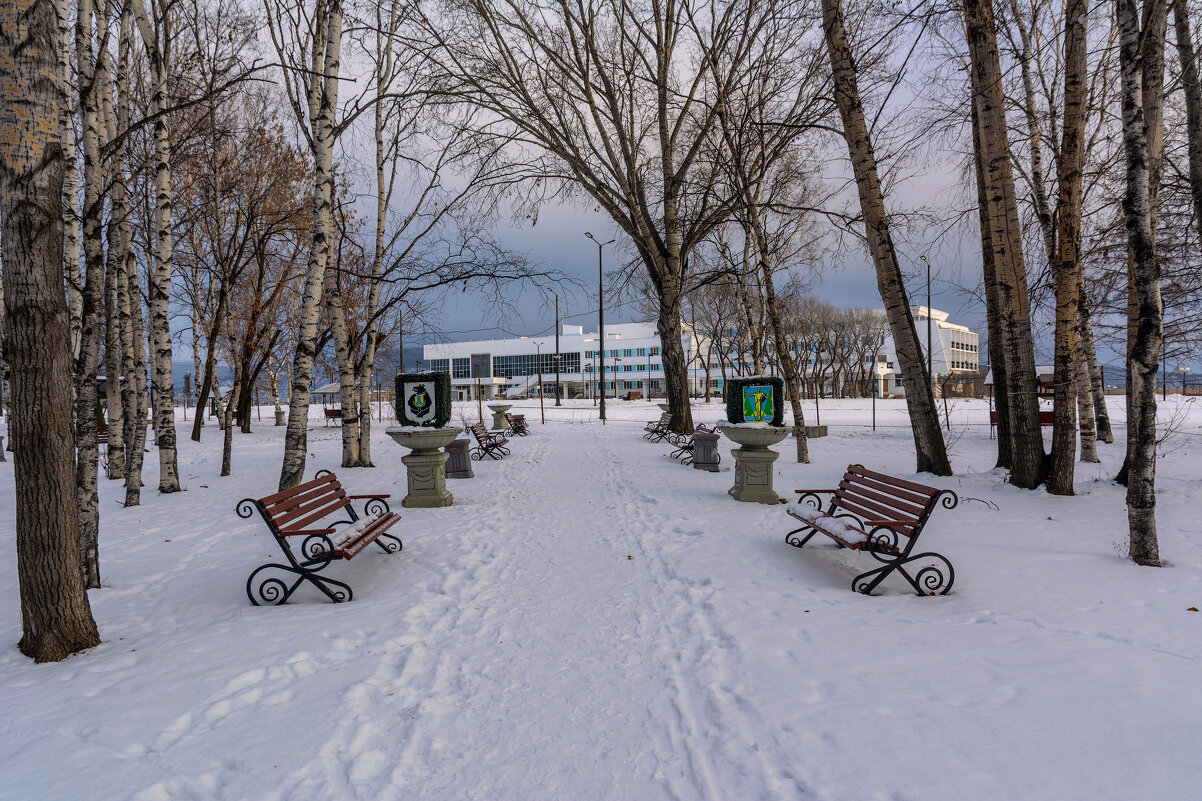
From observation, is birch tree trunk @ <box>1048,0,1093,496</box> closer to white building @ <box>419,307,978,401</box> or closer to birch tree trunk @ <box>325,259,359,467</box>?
birch tree trunk @ <box>325,259,359,467</box>

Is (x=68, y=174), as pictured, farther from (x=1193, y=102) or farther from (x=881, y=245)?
(x=1193, y=102)

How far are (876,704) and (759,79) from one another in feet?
41.4

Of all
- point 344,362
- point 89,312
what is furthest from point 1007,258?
point 89,312

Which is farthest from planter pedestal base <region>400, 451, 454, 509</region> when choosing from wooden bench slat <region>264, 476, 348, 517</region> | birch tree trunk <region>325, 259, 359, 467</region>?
birch tree trunk <region>325, 259, 359, 467</region>

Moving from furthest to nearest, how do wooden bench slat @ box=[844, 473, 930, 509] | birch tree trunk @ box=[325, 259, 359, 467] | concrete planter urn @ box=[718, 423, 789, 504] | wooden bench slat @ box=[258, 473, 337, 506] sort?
1. birch tree trunk @ box=[325, 259, 359, 467]
2. concrete planter urn @ box=[718, 423, 789, 504]
3. wooden bench slat @ box=[844, 473, 930, 509]
4. wooden bench slat @ box=[258, 473, 337, 506]

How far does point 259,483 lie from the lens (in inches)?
400

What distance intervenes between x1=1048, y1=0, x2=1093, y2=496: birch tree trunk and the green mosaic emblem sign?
→ 11.7 ft

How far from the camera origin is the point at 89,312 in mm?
7117

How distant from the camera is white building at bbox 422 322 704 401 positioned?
Answer: 265 ft

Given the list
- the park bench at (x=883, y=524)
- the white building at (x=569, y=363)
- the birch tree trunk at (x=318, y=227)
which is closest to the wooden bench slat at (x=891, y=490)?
the park bench at (x=883, y=524)

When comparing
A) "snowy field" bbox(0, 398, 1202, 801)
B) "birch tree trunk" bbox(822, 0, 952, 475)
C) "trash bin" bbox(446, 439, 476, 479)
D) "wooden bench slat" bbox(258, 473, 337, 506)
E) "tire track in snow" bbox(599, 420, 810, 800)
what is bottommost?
"tire track in snow" bbox(599, 420, 810, 800)

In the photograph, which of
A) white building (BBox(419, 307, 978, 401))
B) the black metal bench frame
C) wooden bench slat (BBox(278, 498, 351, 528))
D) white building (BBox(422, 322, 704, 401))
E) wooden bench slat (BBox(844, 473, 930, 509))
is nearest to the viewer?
wooden bench slat (BBox(844, 473, 930, 509))

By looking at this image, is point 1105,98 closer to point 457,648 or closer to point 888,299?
point 888,299

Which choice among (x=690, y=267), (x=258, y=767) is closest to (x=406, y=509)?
(x=258, y=767)
